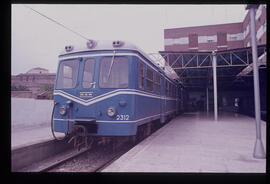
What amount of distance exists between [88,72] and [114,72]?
2.74 ft

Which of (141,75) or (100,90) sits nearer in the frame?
(100,90)

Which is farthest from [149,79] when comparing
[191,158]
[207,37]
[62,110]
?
[207,37]

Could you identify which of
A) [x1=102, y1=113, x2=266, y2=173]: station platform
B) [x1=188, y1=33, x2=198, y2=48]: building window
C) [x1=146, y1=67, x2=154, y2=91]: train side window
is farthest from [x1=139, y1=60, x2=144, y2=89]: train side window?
[x1=188, y1=33, x2=198, y2=48]: building window

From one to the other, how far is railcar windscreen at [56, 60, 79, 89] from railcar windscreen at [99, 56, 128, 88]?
0.93 m

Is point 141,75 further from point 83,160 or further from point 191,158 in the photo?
point 83,160

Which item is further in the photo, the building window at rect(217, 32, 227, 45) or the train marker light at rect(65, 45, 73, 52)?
the building window at rect(217, 32, 227, 45)

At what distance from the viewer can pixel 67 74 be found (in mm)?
7066

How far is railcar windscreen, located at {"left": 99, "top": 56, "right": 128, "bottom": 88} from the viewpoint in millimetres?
6400

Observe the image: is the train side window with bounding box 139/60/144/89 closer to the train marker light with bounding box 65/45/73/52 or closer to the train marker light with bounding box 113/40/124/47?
the train marker light with bounding box 113/40/124/47

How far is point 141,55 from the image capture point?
704 centimetres

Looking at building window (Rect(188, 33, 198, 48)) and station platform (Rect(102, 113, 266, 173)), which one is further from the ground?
building window (Rect(188, 33, 198, 48))
